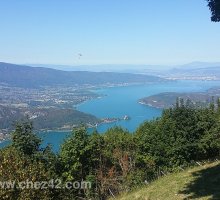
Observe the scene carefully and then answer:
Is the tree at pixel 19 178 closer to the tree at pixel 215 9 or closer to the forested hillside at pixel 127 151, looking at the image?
the forested hillside at pixel 127 151

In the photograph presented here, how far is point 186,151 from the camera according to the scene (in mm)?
45500

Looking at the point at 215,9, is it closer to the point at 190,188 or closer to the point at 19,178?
Answer: the point at 190,188

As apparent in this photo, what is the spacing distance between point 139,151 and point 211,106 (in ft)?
49.7

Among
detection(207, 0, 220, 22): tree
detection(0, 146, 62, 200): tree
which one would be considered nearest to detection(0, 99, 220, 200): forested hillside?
detection(0, 146, 62, 200): tree

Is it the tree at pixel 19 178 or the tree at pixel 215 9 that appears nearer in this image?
the tree at pixel 215 9

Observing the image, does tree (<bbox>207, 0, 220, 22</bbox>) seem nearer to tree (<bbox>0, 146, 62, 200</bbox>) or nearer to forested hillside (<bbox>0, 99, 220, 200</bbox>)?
tree (<bbox>0, 146, 62, 200</bbox>)

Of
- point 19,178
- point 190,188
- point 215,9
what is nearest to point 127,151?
point 19,178

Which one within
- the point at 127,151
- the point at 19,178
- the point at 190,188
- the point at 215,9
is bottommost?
the point at 127,151

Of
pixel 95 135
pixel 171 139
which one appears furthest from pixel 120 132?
pixel 171 139

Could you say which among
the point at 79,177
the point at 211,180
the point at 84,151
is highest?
the point at 211,180

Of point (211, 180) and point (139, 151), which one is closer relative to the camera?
point (211, 180)

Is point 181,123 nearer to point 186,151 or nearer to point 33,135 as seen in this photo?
point 186,151

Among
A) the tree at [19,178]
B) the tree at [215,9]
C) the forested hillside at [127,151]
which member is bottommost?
the forested hillside at [127,151]

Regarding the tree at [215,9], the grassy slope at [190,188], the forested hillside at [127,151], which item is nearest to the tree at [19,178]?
the grassy slope at [190,188]
